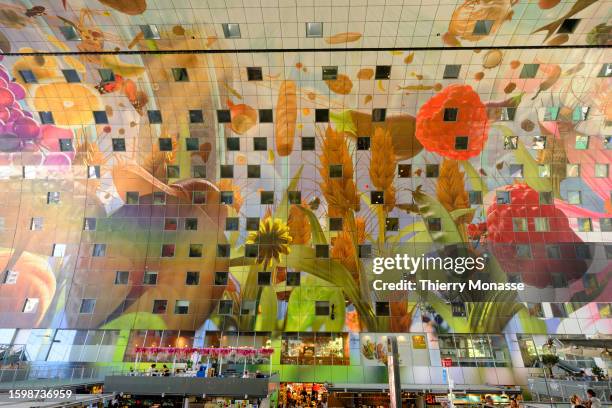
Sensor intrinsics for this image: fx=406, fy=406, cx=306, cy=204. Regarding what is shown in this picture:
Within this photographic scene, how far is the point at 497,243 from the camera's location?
25.9 m

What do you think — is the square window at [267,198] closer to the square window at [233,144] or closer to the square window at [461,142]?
the square window at [233,144]

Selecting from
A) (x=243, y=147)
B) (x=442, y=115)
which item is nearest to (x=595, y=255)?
(x=442, y=115)

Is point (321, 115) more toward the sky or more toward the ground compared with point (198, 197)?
more toward the sky

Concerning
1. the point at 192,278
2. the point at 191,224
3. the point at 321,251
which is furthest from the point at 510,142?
the point at 192,278

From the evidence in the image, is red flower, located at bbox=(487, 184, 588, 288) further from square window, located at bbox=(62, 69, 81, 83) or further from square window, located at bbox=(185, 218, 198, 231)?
square window, located at bbox=(62, 69, 81, 83)

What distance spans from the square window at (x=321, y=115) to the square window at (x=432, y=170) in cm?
715

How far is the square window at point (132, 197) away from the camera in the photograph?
27.1 metres

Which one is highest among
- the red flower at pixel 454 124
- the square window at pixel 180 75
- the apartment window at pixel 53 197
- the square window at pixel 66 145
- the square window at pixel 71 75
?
the square window at pixel 180 75

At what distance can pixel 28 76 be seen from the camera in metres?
24.2

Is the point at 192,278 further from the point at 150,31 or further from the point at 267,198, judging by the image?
the point at 150,31

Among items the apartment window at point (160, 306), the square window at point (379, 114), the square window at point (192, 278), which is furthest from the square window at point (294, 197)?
the apartment window at point (160, 306)

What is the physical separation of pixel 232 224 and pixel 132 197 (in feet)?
22.8

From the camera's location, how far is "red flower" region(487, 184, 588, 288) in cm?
2527

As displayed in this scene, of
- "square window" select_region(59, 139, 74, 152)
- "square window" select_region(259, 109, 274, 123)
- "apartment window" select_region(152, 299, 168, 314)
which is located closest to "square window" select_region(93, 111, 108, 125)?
"square window" select_region(59, 139, 74, 152)
